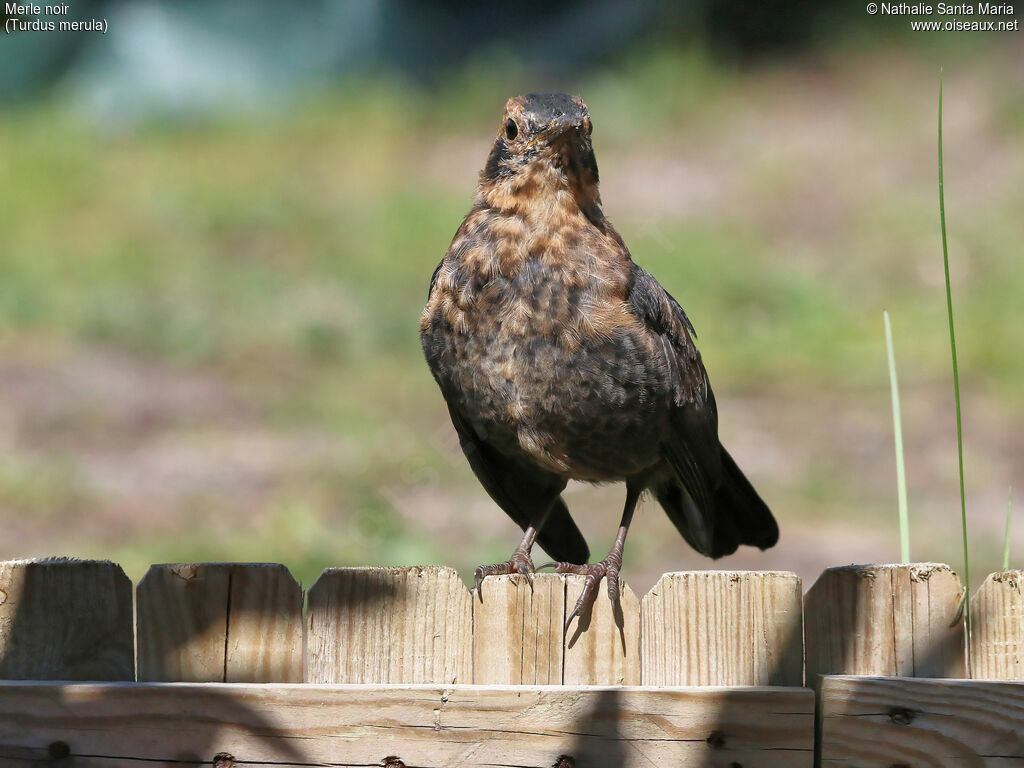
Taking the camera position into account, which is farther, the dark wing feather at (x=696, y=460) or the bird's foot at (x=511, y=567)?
the dark wing feather at (x=696, y=460)

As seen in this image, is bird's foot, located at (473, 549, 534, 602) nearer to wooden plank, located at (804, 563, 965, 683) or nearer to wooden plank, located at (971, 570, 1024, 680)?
wooden plank, located at (804, 563, 965, 683)

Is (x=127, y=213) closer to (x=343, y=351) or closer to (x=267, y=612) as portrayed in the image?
(x=343, y=351)

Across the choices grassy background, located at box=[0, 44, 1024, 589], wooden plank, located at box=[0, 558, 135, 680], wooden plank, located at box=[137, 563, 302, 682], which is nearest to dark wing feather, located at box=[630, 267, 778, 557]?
wooden plank, located at box=[137, 563, 302, 682]

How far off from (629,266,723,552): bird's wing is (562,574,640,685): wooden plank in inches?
35.6

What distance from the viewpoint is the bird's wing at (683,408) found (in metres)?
3.15

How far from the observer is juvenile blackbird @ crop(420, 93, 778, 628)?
9.89 ft

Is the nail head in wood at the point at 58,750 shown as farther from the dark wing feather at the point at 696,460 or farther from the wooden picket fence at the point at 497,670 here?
the dark wing feather at the point at 696,460

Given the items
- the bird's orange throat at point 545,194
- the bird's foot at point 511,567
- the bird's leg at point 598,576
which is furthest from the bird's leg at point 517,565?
the bird's orange throat at point 545,194

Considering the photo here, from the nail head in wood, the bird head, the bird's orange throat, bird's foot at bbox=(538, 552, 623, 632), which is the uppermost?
the bird head

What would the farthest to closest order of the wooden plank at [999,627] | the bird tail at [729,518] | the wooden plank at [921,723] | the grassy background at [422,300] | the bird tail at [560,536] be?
the grassy background at [422,300]
the bird tail at [560,536]
the bird tail at [729,518]
the wooden plank at [999,627]
the wooden plank at [921,723]

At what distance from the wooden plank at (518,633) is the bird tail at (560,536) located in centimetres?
106

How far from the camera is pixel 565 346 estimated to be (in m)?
3.01

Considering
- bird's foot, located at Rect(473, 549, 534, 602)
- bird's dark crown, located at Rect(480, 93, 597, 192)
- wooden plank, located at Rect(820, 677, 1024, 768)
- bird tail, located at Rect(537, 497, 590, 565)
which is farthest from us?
bird tail, located at Rect(537, 497, 590, 565)

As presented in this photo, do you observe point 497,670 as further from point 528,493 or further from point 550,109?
point 550,109
